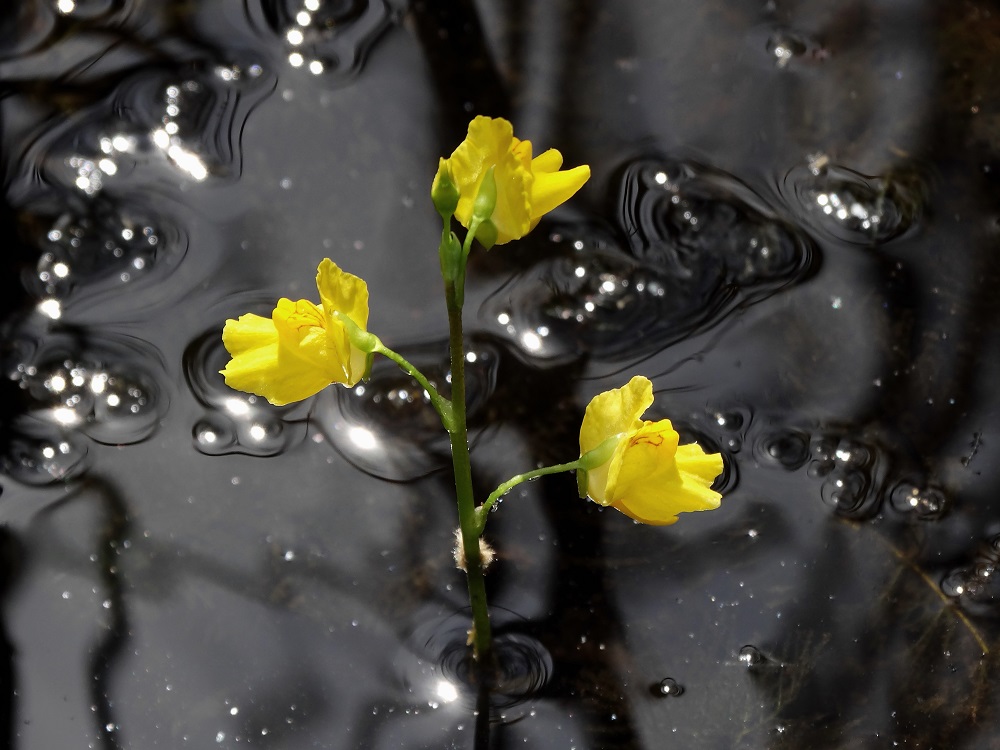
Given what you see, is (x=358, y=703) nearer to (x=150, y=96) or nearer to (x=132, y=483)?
(x=132, y=483)

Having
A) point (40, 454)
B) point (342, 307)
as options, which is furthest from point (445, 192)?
point (40, 454)

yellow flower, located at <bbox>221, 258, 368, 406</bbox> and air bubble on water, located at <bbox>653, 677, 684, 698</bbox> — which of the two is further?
air bubble on water, located at <bbox>653, 677, 684, 698</bbox>

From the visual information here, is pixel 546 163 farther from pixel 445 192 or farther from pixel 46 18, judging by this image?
pixel 46 18

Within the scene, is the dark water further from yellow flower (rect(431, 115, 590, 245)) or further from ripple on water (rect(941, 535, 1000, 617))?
yellow flower (rect(431, 115, 590, 245))

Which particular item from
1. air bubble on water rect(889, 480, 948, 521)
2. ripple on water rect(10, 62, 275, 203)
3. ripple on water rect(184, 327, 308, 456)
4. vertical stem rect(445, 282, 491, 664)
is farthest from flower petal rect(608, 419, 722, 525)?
ripple on water rect(10, 62, 275, 203)

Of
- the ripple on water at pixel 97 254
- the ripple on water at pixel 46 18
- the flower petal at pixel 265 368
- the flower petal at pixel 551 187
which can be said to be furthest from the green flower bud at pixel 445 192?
the ripple on water at pixel 46 18

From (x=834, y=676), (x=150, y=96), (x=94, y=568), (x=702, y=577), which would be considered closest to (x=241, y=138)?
(x=150, y=96)

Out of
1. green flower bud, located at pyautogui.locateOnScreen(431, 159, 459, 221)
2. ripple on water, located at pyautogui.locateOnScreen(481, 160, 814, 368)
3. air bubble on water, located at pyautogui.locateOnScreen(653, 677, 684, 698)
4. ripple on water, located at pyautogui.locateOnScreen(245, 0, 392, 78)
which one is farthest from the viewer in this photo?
ripple on water, located at pyautogui.locateOnScreen(245, 0, 392, 78)
